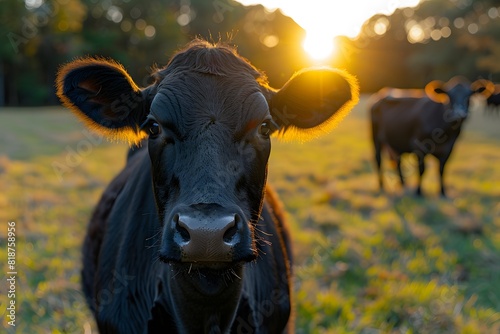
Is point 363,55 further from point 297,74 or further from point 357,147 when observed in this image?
point 297,74

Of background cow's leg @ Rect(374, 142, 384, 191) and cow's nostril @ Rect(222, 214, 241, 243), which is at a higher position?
cow's nostril @ Rect(222, 214, 241, 243)

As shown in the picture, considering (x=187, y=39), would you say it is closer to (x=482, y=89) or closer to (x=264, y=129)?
(x=482, y=89)

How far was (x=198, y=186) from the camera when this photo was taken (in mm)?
1904

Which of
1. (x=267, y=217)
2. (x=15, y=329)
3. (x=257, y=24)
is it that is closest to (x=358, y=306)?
(x=267, y=217)

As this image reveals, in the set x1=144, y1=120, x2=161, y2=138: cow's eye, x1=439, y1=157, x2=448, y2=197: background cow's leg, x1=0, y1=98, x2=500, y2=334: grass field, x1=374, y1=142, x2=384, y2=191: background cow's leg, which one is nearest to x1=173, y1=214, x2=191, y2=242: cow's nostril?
x1=144, y1=120, x2=161, y2=138: cow's eye

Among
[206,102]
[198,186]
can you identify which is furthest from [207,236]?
[206,102]

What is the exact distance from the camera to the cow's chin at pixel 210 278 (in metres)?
2.05

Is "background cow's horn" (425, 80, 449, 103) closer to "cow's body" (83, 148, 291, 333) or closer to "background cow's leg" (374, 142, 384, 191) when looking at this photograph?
"background cow's leg" (374, 142, 384, 191)

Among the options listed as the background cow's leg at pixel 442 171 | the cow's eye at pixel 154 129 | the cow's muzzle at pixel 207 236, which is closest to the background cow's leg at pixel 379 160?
the background cow's leg at pixel 442 171

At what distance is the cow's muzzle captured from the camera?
68.8 inches

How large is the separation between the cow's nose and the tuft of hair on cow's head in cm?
79

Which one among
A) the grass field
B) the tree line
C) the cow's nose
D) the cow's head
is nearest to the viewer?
the cow's nose

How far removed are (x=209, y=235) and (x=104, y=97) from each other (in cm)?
→ 113

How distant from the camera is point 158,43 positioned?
43.8m
